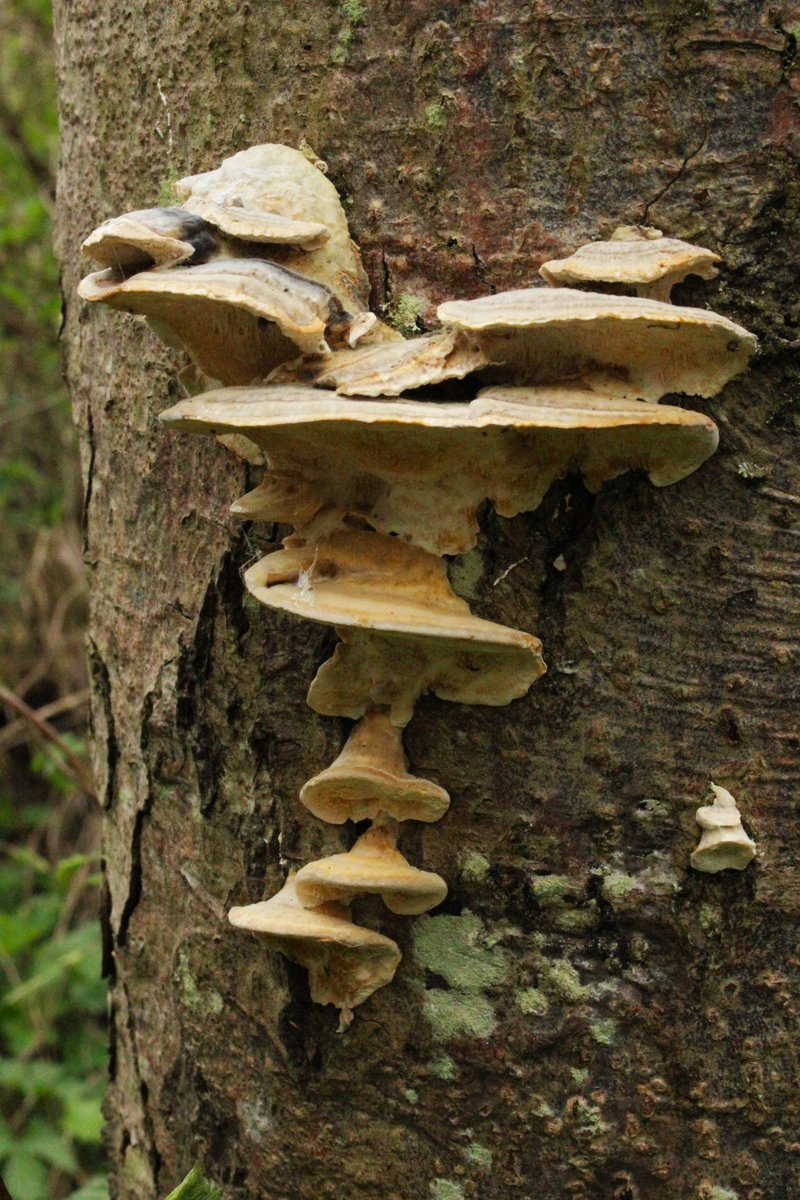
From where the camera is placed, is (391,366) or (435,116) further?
(435,116)

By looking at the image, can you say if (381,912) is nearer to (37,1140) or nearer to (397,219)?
(397,219)

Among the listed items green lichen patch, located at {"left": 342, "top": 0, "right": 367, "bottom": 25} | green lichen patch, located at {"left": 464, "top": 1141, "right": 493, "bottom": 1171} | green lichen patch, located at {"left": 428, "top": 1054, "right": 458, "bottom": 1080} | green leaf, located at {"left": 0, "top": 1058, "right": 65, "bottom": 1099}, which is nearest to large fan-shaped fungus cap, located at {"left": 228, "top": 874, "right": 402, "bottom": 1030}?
green lichen patch, located at {"left": 428, "top": 1054, "right": 458, "bottom": 1080}

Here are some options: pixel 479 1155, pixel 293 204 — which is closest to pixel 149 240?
pixel 293 204

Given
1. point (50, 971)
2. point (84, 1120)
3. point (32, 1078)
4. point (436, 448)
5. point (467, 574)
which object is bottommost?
point (32, 1078)

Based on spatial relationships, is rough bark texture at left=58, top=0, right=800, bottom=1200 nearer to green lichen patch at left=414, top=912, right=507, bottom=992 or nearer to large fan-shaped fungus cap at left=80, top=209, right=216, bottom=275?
green lichen patch at left=414, top=912, right=507, bottom=992

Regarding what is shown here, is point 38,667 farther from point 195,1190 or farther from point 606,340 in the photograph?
point 606,340

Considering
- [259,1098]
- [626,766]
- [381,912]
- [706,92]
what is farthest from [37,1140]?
[706,92]

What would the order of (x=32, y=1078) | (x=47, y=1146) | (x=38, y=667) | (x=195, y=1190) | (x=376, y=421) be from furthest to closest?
1. (x=38, y=667)
2. (x=32, y=1078)
3. (x=47, y=1146)
4. (x=195, y=1190)
5. (x=376, y=421)

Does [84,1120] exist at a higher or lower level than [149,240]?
lower
